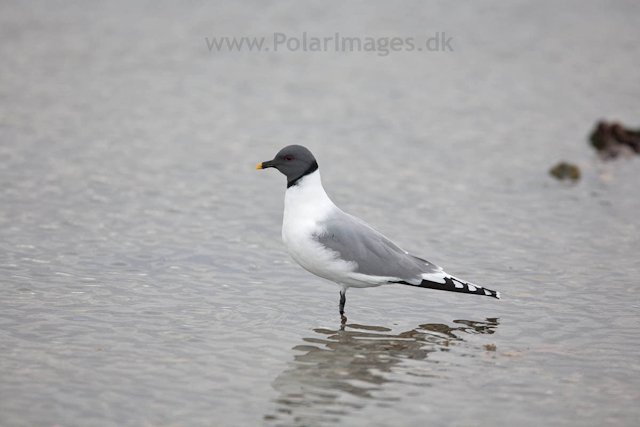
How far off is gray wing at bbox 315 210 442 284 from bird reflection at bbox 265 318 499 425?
0.52 m

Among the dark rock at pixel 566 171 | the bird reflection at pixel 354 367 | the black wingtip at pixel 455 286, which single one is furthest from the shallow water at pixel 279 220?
the black wingtip at pixel 455 286

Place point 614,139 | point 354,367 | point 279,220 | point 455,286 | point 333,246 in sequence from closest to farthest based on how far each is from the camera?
point 354,367 → point 333,246 → point 455,286 → point 279,220 → point 614,139

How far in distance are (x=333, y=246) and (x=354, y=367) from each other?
1.22 meters

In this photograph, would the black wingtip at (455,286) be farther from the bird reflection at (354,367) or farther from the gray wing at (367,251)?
the bird reflection at (354,367)

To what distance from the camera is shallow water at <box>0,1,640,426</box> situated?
6387mm

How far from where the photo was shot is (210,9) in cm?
2256

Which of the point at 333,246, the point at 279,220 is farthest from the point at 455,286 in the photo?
the point at 279,220

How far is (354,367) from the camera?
6816 mm

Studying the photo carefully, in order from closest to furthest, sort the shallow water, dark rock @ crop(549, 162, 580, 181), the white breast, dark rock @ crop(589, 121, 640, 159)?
the shallow water, the white breast, dark rock @ crop(549, 162, 580, 181), dark rock @ crop(589, 121, 640, 159)

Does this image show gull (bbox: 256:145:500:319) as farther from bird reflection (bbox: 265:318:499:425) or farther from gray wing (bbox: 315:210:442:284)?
bird reflection (bbox: 265:318:499:425)

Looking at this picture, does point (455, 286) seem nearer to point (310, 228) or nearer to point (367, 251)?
point (367, 251)

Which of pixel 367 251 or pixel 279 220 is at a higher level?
pixel 279 220

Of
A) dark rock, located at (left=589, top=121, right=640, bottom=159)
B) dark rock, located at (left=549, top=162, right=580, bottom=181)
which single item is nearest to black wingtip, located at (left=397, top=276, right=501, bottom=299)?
dark rock, located at (left=549, top=162, right=580, bottom=181)

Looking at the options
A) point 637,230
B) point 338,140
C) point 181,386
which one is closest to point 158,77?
point 338,140
